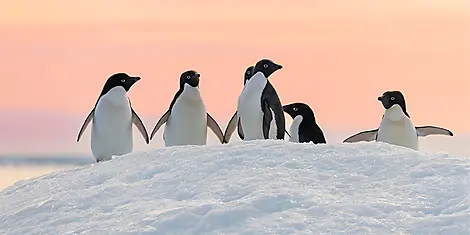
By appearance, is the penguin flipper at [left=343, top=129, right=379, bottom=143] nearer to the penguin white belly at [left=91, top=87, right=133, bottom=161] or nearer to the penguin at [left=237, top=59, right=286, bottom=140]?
the penguin at [left=237, top=59, right=286, bottom=140]

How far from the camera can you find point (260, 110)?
30.7ft

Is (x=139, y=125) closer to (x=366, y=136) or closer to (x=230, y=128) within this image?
(x=230, y=128)

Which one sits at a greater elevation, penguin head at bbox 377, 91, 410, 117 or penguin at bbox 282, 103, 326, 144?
penguin head at bbox 377, 91, 410, 117

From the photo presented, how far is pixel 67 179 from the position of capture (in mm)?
5289

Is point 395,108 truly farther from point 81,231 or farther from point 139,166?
point 81,231

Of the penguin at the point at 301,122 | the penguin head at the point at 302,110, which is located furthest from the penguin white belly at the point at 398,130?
the penguin head at the point at 302,110

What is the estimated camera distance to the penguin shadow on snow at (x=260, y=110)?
9352 mm

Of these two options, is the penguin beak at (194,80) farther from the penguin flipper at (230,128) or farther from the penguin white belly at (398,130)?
the penguin white belly at (398,130)

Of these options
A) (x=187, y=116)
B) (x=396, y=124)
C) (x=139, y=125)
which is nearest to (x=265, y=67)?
(x=187, y=116)

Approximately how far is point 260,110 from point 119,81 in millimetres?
1909

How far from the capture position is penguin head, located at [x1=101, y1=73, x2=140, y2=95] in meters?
9.83

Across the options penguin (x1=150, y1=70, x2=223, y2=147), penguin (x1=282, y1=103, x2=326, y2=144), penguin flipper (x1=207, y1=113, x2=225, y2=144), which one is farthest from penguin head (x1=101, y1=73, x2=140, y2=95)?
penguin (x1=282, y1=103, x2=326, y2=144)

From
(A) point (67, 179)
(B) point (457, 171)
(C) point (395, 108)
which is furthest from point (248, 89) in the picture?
(B) point (457, 171)

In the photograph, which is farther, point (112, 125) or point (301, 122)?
point (301, 122)
